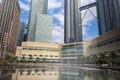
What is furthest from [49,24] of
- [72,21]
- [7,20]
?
[7,20]

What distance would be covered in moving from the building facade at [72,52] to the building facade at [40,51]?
5.25 m

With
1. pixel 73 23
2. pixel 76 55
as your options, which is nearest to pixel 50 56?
pixel 76 55

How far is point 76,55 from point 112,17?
40.4 metres

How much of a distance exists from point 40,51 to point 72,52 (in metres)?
24.9

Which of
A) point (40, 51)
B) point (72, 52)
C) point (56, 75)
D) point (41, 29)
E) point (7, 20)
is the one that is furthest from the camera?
point (41, 29)

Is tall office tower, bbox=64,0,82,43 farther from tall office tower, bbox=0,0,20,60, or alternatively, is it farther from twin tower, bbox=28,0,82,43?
tall office tower, bbox=0,0,20,60

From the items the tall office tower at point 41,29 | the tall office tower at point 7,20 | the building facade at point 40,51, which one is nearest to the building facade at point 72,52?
the building facade at point 40,51

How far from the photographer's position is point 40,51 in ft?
360

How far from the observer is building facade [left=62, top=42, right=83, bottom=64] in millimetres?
100975

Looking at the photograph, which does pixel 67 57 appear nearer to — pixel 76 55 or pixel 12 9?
pixel 76 55

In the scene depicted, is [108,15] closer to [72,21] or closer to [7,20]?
[72,21]

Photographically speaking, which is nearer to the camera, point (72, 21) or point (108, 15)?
point (108, 15)

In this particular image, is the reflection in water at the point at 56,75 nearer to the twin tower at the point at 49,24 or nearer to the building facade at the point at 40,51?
the building facade at the point at 40,51

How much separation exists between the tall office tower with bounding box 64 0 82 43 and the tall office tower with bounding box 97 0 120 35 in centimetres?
4290
